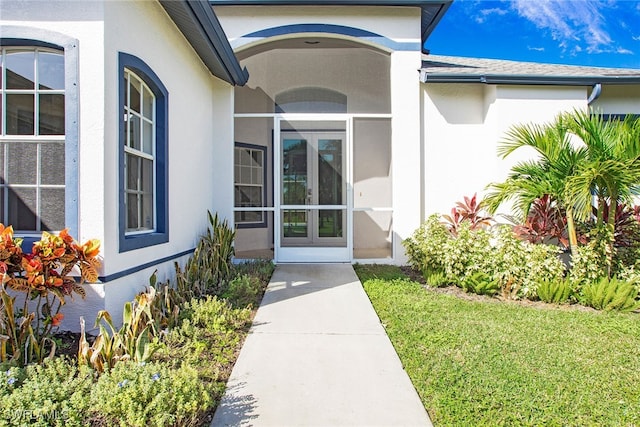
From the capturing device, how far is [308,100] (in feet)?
29.3

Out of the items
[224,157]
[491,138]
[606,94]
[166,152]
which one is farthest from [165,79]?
[606,94]

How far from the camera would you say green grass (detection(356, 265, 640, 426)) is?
9.14 feet

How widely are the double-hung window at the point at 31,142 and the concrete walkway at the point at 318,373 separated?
252 centimetres

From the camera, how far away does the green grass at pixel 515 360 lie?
2.79 meters

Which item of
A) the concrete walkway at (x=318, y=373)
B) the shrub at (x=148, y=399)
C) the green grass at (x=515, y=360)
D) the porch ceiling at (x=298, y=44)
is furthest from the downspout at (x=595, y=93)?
the shrub at (x=148, y=399)

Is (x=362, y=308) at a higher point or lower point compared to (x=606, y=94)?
lower

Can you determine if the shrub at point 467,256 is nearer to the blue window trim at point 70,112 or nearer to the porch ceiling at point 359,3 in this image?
the porch ceiling at point 359,3

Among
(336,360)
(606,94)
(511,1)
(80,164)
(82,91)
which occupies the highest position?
(511,1)

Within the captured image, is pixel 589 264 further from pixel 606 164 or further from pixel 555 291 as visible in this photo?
pixel 606 164

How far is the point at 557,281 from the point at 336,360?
4.07 meters

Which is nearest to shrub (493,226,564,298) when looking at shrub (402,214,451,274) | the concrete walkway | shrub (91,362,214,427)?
shrub (402,214,451,274)

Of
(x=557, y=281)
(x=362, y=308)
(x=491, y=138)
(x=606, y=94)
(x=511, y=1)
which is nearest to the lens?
(x=362, y=308)

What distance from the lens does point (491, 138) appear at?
24.6 ft

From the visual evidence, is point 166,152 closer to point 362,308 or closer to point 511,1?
point 362,308
